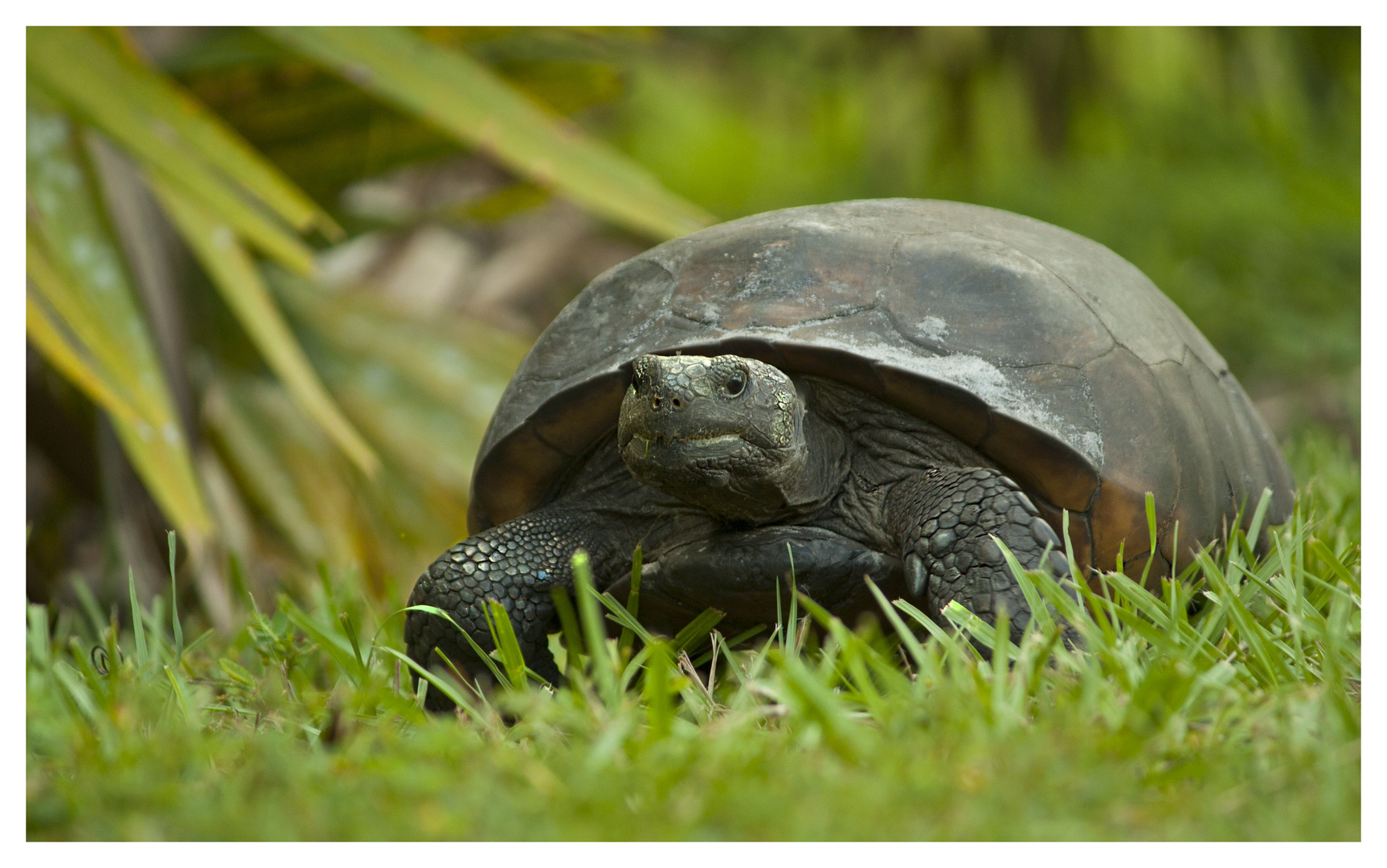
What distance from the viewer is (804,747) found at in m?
1.31

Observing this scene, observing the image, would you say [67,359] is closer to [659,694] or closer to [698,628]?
[698,628]

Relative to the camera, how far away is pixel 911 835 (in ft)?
3.60

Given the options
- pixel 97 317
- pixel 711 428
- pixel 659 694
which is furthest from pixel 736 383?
pixel 97 317

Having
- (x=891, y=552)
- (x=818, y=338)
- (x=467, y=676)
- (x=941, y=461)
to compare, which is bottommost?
(x=467, y=676)

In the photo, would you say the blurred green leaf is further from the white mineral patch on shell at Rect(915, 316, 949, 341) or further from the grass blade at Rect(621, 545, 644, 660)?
the white mineral patch on shell at Rect(915, 316, 949, 341)

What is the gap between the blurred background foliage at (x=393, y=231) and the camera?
3557mm

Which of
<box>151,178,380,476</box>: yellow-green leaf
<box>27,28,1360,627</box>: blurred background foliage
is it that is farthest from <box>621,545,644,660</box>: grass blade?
<box>151,178,380,476</box>: yellow-green leaf

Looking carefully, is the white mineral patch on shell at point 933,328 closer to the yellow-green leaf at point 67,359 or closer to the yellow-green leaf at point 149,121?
the yellow-green leaf at point 67,359

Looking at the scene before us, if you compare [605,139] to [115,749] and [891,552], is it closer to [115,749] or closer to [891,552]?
[891,552]

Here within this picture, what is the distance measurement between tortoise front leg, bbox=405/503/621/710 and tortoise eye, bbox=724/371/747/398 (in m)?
0.51

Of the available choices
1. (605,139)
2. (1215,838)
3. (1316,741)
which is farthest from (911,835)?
(605,139)

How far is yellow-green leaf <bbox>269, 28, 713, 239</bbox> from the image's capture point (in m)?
4.10

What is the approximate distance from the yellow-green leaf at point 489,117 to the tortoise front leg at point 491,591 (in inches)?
81.9
